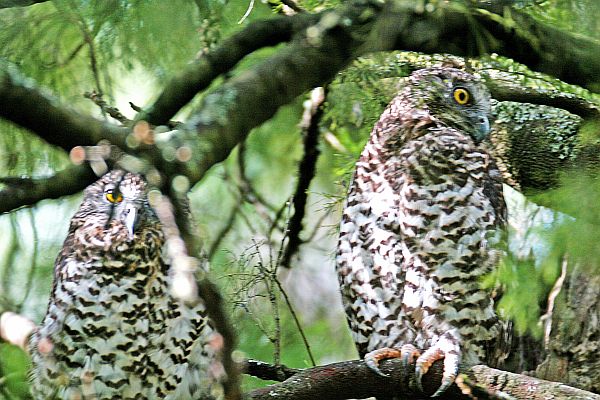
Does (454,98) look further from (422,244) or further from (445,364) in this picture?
(445,364)

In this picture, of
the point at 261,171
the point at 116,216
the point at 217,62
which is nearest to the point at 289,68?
the point at 217,62

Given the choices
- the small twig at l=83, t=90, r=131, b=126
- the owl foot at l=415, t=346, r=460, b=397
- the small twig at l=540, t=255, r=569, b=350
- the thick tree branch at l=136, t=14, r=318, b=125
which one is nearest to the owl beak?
the small twig at l=540, t=255, r=569, b=350

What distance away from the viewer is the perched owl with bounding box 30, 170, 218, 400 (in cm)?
255

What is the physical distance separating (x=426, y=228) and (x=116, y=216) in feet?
3.21

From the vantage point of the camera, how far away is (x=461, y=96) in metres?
2.63

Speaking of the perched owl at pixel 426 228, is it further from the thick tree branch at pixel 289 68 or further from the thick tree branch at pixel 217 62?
the thick tree branch at pixel 217 62

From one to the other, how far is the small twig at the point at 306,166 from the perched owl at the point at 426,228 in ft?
0.94

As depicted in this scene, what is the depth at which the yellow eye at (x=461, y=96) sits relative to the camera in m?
2.62

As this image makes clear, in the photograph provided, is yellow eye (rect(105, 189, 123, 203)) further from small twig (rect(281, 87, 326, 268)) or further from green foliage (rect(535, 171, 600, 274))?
green foliage (rect(535, 171, 600, 274))

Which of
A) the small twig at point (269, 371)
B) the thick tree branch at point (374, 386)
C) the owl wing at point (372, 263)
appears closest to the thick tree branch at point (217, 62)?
the thick tree branch at point (374, 386)

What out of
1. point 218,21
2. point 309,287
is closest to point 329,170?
point 309,287

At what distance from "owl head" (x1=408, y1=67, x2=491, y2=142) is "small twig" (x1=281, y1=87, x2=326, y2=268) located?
14.4 inches

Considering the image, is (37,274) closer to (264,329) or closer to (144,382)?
(144,382)

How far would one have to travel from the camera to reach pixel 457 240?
2.47 metres
